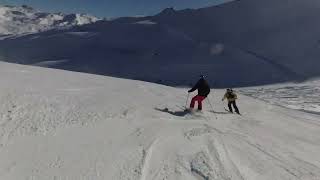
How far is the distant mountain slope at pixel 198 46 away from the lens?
105 m

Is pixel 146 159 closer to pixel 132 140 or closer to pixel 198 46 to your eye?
pixel 132 140

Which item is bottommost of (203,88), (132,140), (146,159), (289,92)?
(289,92)

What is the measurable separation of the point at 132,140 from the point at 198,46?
394ft

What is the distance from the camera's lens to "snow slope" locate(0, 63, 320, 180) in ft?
38.4

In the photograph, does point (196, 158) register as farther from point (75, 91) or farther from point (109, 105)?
point (75, 91)

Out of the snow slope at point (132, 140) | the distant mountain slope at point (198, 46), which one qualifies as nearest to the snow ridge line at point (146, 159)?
the snow slope at point (132, 140)

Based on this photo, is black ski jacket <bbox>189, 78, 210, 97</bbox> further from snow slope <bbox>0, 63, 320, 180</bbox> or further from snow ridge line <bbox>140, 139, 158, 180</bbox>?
snow ridge line <bbox>140, 139, 158, 180</bbox>

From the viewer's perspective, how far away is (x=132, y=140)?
44.7ft

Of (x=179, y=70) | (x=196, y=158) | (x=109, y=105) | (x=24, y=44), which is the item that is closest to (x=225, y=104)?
(x=109, y=105)

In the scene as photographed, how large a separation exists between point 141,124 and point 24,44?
175 meters

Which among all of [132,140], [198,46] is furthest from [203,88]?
[198,46]

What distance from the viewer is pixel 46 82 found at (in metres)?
20.8

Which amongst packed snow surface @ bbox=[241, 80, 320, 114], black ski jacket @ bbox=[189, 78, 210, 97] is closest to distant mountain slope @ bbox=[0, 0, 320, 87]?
packed snow surface @ bbox=[241, 80, 320, 114]

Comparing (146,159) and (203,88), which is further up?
(203,88)
